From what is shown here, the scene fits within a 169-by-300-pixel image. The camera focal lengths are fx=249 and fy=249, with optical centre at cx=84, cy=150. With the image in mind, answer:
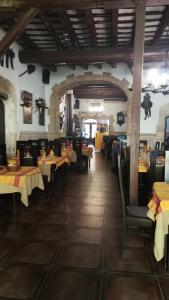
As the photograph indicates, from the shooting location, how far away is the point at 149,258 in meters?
2.53

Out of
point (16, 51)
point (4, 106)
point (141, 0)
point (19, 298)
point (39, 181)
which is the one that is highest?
point (16, 51)

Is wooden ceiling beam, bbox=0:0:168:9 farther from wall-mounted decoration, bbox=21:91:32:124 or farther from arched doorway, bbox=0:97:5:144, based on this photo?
wall-mounted decoration, bbox=21:91:32:124

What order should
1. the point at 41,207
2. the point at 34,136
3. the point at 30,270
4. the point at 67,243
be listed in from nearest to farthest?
the point at 30,270
the point at 67,243
the point at 41,207
the point at 34,136

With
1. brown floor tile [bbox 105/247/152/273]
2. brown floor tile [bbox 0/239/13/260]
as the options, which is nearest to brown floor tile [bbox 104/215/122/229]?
brown floor tile [bbox 105/247/152/273]

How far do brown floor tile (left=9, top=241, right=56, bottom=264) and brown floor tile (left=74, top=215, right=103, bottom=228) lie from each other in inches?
27.4

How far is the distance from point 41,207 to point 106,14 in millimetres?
4127

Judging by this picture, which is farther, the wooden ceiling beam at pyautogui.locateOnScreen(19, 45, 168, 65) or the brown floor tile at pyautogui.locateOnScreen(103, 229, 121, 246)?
the wooden ceiling beam at pyautogui.locateOnScreen(19, 45, 168, 65)

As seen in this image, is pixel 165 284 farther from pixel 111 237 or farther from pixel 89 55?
pixel 89 55

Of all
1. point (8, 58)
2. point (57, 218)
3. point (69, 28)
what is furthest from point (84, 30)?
point (57, 218)

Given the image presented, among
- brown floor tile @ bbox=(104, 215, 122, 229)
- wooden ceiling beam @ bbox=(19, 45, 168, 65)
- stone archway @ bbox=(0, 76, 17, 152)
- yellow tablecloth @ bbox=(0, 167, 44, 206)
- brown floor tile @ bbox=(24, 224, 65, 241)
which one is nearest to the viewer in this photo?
brown floor tile @ bbox=(24, 224, 65, 241)

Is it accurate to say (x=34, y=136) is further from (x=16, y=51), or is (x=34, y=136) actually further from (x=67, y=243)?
(x=67, y=243)

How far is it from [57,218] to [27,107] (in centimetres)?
467

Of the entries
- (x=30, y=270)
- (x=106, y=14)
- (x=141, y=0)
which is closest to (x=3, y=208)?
(x=30, y=270)

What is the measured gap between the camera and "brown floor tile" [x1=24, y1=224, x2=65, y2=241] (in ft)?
9.75
